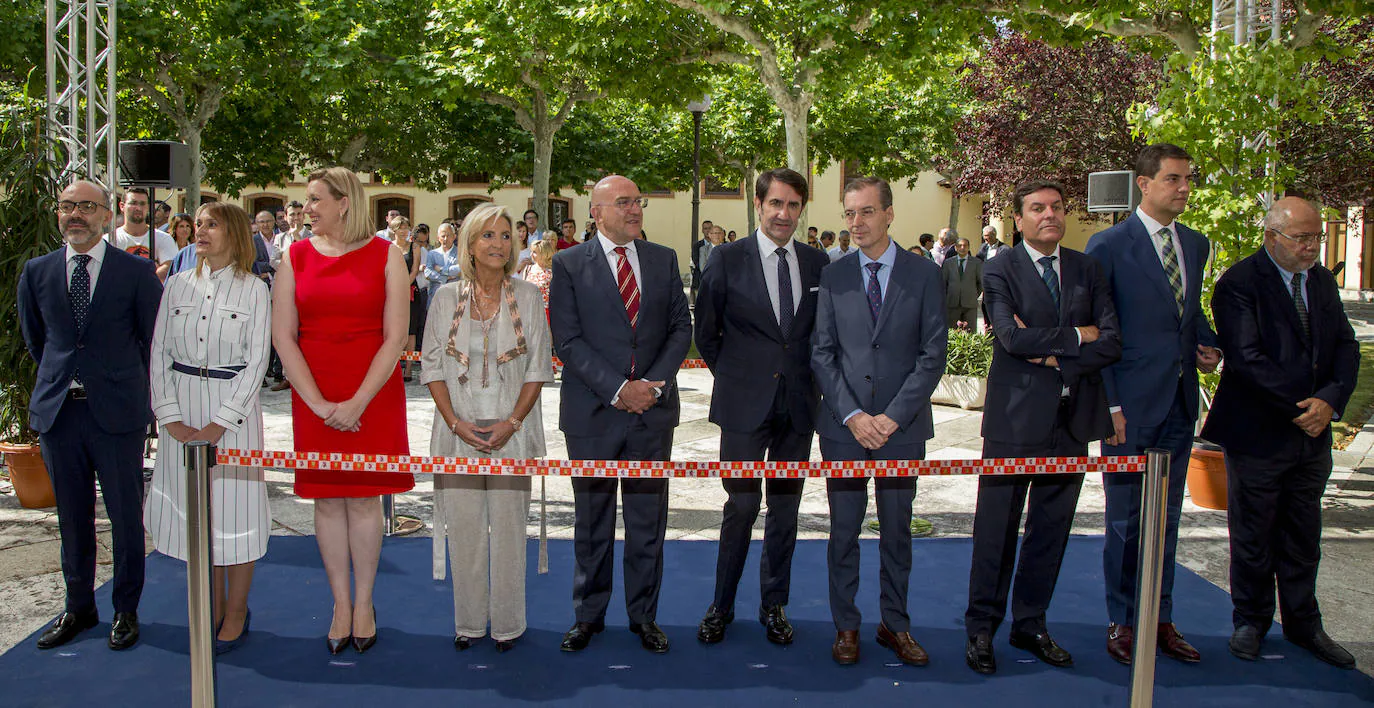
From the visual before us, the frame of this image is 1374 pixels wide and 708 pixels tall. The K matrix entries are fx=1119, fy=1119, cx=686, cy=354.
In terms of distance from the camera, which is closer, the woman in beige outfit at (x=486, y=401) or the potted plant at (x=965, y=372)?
the woman in beige outfit at (x=486, y=401)

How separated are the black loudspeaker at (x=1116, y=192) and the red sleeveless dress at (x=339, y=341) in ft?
24.6

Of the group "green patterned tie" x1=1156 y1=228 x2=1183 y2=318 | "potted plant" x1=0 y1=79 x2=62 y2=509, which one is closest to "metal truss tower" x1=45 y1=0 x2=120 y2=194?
"potted plant" x1=0 y1=79 x2=62 y2=509

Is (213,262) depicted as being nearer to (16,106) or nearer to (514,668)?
(514,668)

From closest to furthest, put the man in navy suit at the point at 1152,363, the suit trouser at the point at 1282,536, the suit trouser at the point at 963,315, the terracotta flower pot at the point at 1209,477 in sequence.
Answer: the man in navy suit at the point at 1152,363, the suit trouser at the point at 1282,536, the terracotta flower pot at the point at 1209,477, the suit trouser at the point at 963,315

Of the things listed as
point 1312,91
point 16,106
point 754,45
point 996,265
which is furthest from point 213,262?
point 754,45

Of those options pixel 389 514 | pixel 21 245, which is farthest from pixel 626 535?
pixel 21 245

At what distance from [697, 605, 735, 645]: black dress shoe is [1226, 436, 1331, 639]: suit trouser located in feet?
6.91

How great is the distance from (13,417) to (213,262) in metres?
3.11

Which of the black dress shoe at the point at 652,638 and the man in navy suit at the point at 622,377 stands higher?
the man in navy suit at the point at 622,377

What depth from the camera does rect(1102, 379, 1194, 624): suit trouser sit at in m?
4.41

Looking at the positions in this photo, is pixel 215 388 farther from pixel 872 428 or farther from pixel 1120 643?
pixel 1120 643

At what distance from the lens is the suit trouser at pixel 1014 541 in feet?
14.4

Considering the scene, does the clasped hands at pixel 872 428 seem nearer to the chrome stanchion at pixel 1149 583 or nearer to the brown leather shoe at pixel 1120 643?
the chrome stanchion at pixel 1149 583

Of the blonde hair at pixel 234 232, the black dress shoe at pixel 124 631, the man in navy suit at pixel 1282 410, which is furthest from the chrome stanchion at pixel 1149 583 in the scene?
the black dress shoe at pixel 124 631
